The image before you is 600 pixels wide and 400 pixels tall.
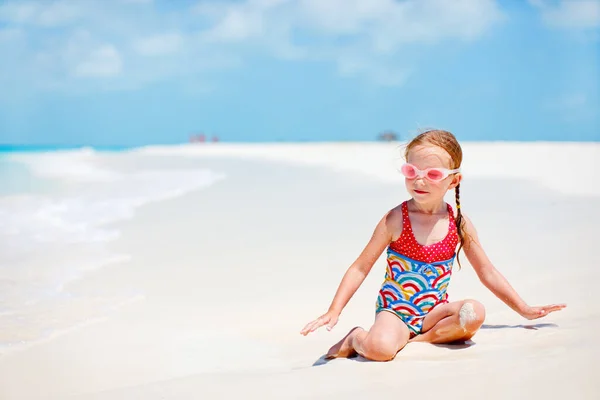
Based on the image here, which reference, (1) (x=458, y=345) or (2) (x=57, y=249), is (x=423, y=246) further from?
(2) (x=57, y=249)

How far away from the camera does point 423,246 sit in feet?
9.33

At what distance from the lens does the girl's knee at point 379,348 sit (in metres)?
2.53

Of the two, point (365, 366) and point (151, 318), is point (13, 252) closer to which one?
point (151, 318)

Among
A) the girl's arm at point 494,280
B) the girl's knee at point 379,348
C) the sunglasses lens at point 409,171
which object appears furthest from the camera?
the girl's arm at point 494,280

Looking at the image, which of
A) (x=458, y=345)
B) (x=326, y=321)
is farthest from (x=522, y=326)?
(x=326, y=321)

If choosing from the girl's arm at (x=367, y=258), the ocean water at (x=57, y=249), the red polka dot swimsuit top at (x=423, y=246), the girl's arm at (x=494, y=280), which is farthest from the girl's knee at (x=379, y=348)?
the ocean water at (x=57, y=249)

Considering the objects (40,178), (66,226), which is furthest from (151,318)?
(40,178)

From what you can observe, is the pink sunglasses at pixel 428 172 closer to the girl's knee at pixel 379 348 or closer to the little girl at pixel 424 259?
the little girl at pixel 424 259

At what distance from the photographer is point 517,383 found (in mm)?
2064

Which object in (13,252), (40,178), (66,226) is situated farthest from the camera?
(40,178)

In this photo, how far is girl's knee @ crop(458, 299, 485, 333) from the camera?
2.67 m

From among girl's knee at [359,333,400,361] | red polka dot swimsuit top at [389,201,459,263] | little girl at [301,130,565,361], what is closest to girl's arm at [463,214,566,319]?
little girl at [301,130,565,361]

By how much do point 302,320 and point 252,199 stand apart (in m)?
4.92

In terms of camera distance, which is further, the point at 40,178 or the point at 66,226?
the point at 40,178
